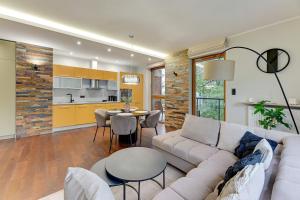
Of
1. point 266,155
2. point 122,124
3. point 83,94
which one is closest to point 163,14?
point 122,124

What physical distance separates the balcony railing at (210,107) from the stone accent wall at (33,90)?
459 centimetres

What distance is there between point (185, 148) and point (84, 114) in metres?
4.15

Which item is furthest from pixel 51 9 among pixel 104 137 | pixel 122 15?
pixel 104 137

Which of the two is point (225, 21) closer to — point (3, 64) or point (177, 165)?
point (177, 165)

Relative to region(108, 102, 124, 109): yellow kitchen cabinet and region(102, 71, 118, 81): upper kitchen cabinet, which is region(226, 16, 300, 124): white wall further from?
region(102, 71, 118, 81): upper kitchen cabinet

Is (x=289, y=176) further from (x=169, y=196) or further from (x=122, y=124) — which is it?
(x=122, y=124)

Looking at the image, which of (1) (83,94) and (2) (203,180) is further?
(1) (83,94)

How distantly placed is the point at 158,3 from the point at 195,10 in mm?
675

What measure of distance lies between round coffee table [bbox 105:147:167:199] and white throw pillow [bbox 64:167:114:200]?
2.09 ft

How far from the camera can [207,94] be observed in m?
4.53

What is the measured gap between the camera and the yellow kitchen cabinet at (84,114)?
517 cm

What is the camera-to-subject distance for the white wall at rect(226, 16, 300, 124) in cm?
286

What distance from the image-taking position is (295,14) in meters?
2.72

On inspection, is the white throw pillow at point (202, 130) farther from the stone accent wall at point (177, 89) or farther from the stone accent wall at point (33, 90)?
the stone accent wall at point (33, 90)
